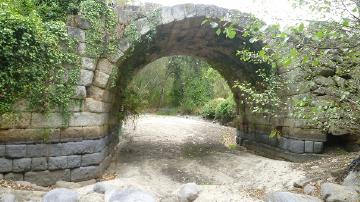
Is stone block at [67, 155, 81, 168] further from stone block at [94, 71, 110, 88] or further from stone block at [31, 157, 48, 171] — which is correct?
stone block at [94, 71, 110, 88]

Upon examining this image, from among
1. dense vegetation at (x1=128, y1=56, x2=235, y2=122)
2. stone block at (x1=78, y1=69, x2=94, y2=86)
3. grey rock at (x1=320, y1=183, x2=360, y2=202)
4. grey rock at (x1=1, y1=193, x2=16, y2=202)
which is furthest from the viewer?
dense vegetation at (x1=128, y1=56, x2=235, y2=122)

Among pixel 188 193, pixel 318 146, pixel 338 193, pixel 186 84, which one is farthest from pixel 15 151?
pixel 186 84

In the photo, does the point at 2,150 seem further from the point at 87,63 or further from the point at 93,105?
the point at 87,63

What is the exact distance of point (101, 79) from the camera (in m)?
6.12

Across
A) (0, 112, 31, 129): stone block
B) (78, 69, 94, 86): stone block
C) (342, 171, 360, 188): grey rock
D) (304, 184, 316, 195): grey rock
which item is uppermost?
(78, 69, 94, 86): stone block

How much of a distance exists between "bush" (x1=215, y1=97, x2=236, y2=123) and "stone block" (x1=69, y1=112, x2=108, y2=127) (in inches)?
441

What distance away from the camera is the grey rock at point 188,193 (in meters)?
4.82

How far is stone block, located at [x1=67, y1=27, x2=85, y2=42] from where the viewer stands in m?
5.80

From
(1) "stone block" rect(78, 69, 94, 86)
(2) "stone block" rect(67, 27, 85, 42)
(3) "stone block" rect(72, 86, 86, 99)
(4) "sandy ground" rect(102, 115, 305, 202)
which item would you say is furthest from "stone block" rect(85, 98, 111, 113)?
(4) "sandy ground" rect(102, 115, 305, 202)

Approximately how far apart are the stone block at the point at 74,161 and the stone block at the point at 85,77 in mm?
1294

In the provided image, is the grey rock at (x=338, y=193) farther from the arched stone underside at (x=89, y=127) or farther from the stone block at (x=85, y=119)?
the stone block at (x=85, y=119)

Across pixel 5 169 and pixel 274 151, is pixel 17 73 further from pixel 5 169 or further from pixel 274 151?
pixel 274 151

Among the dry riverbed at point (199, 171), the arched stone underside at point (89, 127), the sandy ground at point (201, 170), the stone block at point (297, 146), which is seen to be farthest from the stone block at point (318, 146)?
the sandy ground at point (201, 170)

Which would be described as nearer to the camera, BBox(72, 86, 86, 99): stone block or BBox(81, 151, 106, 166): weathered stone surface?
BBox(72, 86, 86, 99): stone block
